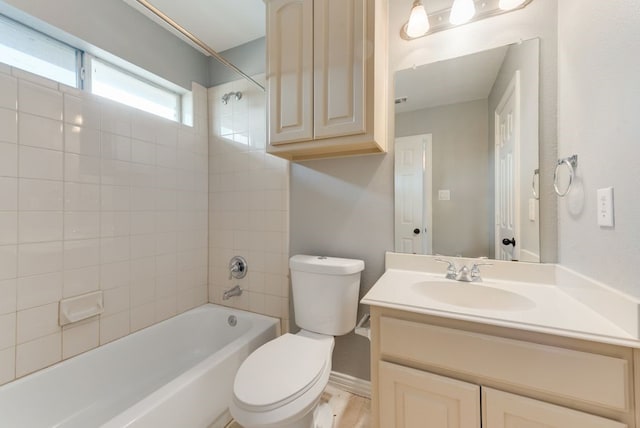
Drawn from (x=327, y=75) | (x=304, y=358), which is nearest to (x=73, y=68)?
(x=327, y=75)

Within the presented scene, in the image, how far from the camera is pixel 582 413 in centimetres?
70

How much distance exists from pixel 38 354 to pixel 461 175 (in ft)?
7.33

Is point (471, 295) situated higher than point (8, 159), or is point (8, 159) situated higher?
point (8, 159)

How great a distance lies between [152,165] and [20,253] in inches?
30.8

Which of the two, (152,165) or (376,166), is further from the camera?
(152,165)

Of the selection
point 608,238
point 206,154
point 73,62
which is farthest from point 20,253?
point 608,238

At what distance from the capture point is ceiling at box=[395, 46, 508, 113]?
1254mm

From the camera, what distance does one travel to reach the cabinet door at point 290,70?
4.33ft

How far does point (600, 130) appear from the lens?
821mm

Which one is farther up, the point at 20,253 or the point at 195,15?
the point at 195,15

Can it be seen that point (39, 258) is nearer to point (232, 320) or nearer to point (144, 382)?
point (144, 382)

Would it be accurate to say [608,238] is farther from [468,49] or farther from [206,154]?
[206,154]

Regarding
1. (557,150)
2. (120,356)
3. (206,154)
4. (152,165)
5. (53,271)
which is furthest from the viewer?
(206,154)

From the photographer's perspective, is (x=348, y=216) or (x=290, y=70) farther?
(x=348, y=216)
